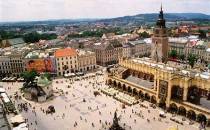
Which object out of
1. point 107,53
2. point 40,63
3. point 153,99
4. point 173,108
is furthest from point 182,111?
point 40,63

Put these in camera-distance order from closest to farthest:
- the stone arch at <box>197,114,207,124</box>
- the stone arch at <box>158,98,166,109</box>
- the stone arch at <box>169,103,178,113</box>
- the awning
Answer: the awning
the stone arch at <box>197,114,207,124</box>
the stone arch at <box>169,103,178,113</box>
the stone arch at <box>158,98,166,109</box>

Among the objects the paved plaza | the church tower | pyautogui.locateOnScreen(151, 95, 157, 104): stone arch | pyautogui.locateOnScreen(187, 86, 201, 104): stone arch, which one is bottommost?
the paved plaza

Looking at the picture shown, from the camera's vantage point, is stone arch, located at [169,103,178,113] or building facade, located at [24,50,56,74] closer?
stone arch, located at [169,103,178,113]

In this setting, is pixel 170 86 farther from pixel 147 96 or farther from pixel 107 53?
pixel 107 53

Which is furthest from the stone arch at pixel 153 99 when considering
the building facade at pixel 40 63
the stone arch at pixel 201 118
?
the building facade at pixel 40 63

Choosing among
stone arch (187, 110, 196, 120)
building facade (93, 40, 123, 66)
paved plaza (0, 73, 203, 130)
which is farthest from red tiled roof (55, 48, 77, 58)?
stone arch (187, 110, 196, 120)

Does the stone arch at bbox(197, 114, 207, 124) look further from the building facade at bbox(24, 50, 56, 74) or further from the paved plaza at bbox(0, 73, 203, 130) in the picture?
the building facade at bbox(24, 50, 56, 74)

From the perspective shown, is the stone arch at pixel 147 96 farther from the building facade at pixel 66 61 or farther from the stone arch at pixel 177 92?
the building facade at pixel 66 61

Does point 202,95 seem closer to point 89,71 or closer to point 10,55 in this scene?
point 89,71
